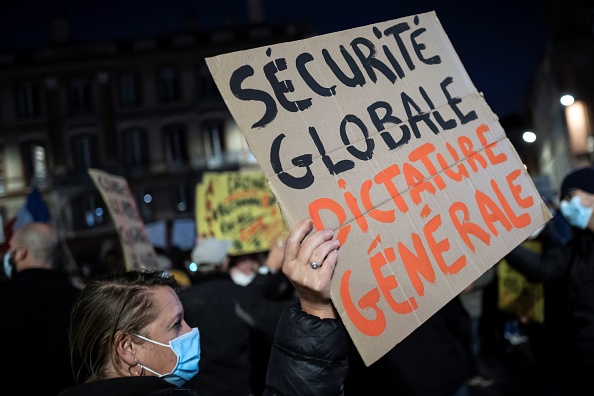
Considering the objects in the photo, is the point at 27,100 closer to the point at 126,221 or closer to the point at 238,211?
the point at 238,211

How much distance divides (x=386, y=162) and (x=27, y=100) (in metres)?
39.0

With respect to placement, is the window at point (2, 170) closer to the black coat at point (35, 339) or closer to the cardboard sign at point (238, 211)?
the cardboard sign at point (238, 211)

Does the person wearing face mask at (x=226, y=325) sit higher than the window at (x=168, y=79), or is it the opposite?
the window at (x=168, y=79)

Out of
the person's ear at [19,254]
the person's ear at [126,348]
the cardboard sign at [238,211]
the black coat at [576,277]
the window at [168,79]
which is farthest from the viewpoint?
the window at [168,79]

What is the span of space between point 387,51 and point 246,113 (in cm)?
83

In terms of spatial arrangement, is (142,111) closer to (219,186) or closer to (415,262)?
(219,186)

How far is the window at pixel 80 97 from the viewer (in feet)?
124

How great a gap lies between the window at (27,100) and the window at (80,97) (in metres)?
2.00

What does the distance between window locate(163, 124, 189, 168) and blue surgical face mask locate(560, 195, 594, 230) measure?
1375 inches

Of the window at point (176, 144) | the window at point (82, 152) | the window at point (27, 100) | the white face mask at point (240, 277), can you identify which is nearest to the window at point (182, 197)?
the window at point (176, 144)

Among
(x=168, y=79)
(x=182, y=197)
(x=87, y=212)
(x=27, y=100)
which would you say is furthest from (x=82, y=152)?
(x=168, y=79)

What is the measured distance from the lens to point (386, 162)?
7.88 ft

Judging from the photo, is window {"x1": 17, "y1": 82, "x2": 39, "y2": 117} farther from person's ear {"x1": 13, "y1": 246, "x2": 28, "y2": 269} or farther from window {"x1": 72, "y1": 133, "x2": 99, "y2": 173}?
person's ear {"x1": 13, "y1": 246, "x2": 28, "y2": 269}

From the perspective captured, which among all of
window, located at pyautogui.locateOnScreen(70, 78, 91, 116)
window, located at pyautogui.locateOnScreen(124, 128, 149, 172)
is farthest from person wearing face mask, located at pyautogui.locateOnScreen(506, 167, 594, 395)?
window, located at pyautogui.locateOnScreen(70, 78, 91, 116)
